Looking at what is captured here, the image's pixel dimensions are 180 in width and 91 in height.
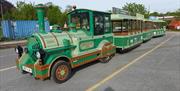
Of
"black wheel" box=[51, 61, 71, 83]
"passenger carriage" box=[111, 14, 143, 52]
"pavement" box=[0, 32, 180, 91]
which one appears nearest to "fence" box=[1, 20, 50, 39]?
"passenger carriage" box=[111, 14, 143, 52]

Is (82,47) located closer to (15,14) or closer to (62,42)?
(62,42)

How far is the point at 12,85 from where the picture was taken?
18.7 ft

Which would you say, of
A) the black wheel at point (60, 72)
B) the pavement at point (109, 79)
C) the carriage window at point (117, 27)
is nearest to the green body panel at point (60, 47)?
the black wheel at point (60, 72)

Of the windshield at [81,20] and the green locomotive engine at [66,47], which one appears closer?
the green locomotive engine at [66,47]

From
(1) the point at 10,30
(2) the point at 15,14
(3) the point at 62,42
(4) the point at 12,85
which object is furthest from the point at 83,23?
(2) the point at 15,14

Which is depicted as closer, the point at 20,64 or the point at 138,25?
the point at 20,64

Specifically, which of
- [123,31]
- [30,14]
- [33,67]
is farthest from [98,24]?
[30,14]

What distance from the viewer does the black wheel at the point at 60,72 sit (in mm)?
5551

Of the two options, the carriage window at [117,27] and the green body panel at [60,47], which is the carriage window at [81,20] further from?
the carriage window at [117,27]

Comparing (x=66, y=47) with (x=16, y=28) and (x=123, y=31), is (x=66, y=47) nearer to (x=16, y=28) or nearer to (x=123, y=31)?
(x=123, y=31)

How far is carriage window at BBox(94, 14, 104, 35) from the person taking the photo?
24.8 feet

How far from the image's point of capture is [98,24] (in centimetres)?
778

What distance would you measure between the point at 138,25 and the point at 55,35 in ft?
32.7

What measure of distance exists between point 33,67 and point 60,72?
2.75 ft
